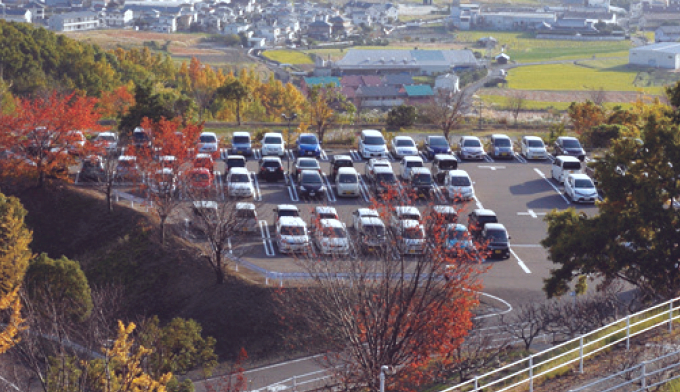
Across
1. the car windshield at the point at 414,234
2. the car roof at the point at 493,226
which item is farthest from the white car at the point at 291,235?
the car roof at the point at 493,226

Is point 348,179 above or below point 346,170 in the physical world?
below

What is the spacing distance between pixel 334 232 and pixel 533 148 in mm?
11982

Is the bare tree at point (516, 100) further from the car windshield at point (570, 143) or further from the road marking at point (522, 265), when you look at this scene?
the road marking at point (522, 265)

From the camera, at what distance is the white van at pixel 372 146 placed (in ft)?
107

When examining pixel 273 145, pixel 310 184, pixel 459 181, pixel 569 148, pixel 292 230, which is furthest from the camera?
pixel 569 148

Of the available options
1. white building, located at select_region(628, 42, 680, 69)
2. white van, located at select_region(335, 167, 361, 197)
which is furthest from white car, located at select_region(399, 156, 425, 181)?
white building, located at select_region(628, 42, 680, 69)

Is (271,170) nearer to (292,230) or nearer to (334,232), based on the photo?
(292,230)

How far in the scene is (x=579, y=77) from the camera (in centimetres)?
8181

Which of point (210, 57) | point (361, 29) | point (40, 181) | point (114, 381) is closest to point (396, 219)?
point (114, 381)

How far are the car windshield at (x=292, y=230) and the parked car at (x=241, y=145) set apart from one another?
8.42 m

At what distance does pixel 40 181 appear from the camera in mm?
27625

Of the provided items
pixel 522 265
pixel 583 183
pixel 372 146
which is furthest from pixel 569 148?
pixel 522 265

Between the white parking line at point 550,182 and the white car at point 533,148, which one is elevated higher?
the white car at point 533,148

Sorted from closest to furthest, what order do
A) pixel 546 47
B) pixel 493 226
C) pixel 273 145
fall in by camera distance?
pixel 493 226, pixel 273 145, pixel 546 47
